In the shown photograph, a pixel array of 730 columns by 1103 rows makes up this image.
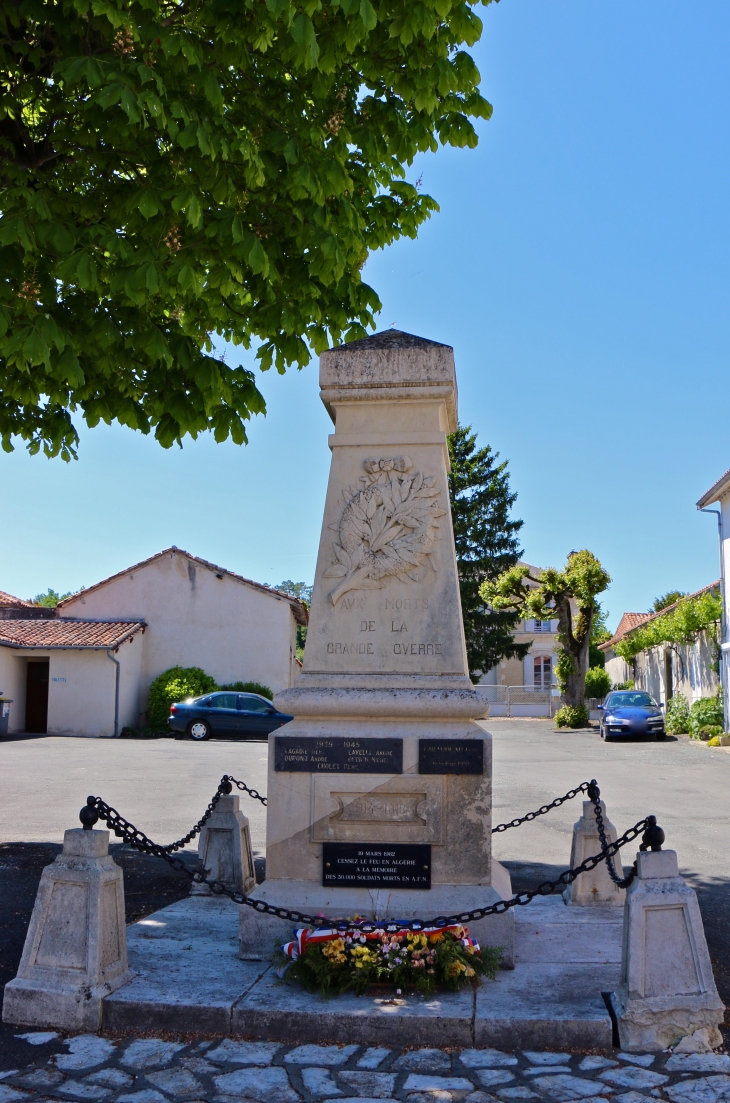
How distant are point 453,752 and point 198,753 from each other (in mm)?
16819

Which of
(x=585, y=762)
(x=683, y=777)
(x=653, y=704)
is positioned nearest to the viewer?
(x=683, y=777)

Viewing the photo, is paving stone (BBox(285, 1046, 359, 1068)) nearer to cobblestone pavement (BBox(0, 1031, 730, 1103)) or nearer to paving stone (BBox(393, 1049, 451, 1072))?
cobblestone pavement (BBox(0, 1031, 730, 1103))

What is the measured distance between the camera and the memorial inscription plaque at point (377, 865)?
199 inches

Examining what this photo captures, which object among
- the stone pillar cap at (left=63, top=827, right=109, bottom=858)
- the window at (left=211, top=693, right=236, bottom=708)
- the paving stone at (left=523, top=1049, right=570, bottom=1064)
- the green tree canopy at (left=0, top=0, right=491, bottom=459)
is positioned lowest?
the paving stone at (left=523, top=1049, right=570, bottom=1064)

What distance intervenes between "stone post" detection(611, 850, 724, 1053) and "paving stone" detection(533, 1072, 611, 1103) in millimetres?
423

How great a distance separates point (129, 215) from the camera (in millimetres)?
5797

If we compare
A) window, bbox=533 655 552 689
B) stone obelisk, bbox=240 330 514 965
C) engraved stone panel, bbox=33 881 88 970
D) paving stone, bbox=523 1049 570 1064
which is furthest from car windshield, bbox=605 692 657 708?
window, bbox=533 655 552 689

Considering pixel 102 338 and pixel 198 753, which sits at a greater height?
pixel 102 338

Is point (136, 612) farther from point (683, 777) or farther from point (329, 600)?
point (329, 600)

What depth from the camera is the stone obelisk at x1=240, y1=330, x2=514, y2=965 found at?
16.6 ft

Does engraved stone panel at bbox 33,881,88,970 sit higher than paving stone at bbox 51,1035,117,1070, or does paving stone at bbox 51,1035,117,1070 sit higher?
engraved stone panel at bbox 33,881,88,970

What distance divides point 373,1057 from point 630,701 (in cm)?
2608

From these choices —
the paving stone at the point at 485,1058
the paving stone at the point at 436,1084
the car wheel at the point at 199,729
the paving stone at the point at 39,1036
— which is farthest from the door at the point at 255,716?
the paving stone at the point at 436,1084

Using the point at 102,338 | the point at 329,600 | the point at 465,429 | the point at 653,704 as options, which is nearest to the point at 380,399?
the point at 329,600
